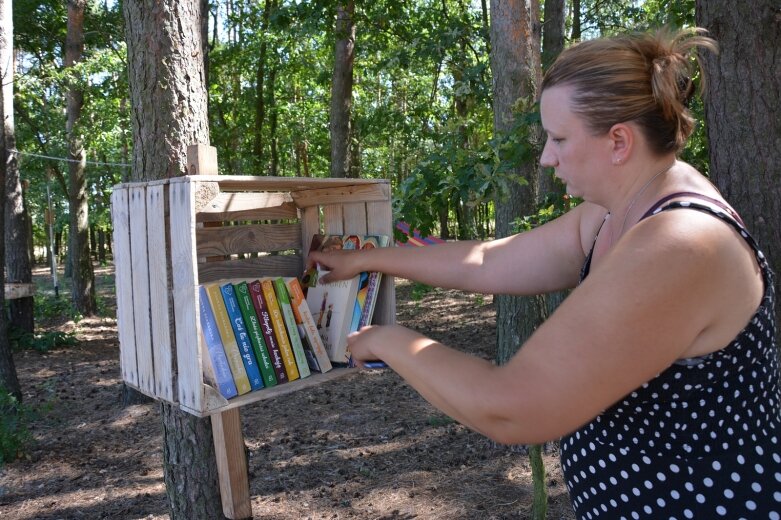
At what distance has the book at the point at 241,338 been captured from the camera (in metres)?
1.97

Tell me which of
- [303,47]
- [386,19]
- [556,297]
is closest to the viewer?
[556,297]

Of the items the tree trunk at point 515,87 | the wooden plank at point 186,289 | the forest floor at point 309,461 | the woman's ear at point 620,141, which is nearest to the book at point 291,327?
the wooden plank at point 186,289

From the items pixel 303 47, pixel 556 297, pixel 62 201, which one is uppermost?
pixel 303 47

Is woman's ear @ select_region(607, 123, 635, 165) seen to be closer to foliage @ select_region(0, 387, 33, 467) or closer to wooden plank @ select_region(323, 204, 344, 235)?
wooden plank @ select_region(323, 204, 344, 235)

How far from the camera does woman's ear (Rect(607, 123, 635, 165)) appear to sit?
1.25 m

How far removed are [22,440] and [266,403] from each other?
Result: 220cm

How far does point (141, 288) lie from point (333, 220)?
790 mm

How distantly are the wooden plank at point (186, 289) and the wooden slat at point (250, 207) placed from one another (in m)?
0.15

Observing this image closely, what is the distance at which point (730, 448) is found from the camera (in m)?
1.22

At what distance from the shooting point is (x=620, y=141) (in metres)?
1.27

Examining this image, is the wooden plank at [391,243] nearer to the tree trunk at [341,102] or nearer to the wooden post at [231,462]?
the wooden post at [231,462]

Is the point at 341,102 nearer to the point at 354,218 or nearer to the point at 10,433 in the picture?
the point at 10,433

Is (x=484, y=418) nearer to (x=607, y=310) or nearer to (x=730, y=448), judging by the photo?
(x=607, y=310)

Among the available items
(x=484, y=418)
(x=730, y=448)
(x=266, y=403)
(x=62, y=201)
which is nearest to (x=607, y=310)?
(x=484, y=418)
